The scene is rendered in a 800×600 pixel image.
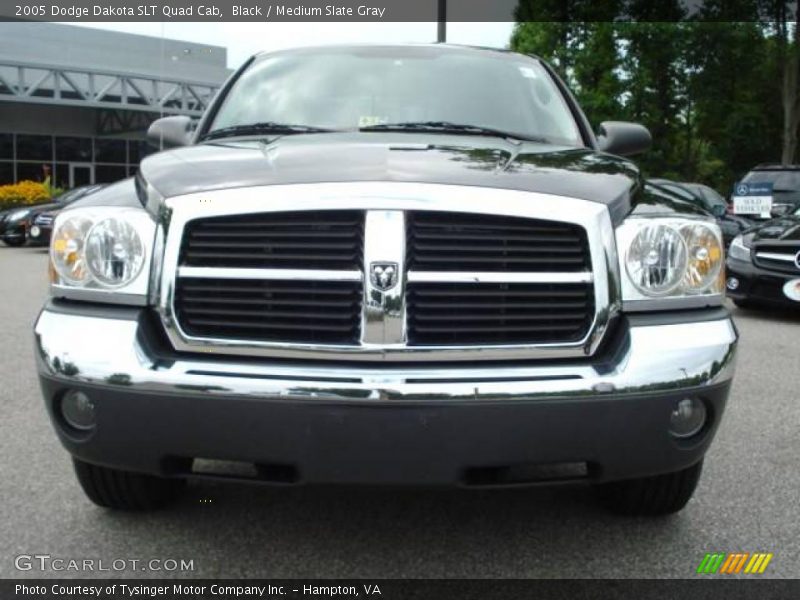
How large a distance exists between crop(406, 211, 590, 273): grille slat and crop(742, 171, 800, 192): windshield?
13.3m

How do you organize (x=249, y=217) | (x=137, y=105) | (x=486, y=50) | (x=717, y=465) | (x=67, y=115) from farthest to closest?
(x=67, y=115)
(x=137, y=105)
(x=486, y=50)
(x=717, y=465)
(x=249, y=217)

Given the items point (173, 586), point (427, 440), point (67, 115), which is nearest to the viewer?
point (427, 440)

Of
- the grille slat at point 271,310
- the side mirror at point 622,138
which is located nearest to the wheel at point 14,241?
the side mirror at point 622,138

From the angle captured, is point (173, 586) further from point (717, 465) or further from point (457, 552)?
point (717, 465)

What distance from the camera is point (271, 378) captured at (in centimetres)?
226

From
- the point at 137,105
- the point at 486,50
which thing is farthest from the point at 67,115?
the point at 486,50

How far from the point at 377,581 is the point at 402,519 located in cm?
47

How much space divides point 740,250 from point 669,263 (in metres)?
6.90

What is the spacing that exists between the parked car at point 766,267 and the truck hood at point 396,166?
6021 mm

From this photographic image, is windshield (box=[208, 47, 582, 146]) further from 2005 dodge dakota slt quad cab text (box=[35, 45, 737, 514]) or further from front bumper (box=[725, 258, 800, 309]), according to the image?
front bumper (box=[725, 258, 800, 309])

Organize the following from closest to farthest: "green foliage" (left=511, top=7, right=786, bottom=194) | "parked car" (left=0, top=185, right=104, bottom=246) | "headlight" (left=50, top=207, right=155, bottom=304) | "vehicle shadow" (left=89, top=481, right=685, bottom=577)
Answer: "headlight" (left=50, top=207, right=155, bottom=304)
"vehicle shadow" (left=89, top=481, right=685, bottom=577)
"parked car" (left=0, top=185, right=104, bottom=246)
"green foliage" (left=511, top=7, right=786, bottom=194)

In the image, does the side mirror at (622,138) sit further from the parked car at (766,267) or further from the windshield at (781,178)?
the windshield at (781,178)

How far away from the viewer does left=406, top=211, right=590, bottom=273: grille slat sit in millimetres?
2344

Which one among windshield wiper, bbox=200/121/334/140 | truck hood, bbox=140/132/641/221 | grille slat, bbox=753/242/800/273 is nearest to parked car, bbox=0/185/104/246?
grille slat, bbox=753/242/800/273
